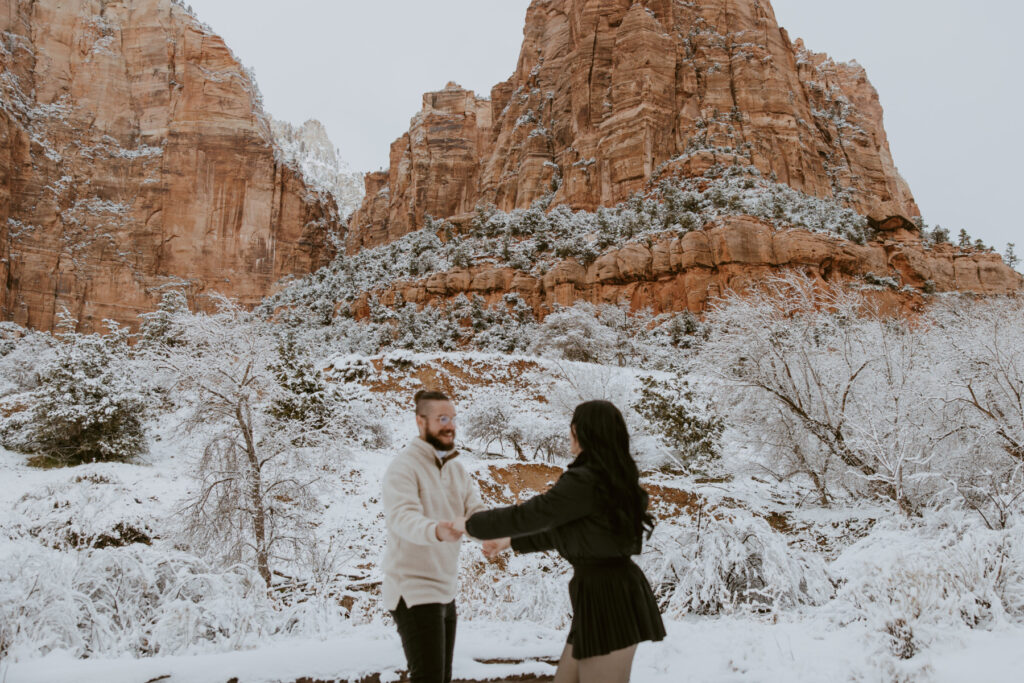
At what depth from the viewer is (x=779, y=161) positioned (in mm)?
57094

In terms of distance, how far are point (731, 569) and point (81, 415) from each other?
17254 millimetres

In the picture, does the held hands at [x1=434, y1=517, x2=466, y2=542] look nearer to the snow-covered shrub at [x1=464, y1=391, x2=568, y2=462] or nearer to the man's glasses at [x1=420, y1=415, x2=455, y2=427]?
the man's glasses at [x1=420, y1=415, x2=455, y2=427]

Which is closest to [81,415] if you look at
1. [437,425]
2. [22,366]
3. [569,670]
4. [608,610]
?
[437,425]

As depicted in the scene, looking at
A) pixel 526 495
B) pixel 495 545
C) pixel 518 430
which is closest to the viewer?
pixel 495 545

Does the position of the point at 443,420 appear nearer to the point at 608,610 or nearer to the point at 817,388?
the point at 608,610

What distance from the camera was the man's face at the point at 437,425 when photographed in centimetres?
286

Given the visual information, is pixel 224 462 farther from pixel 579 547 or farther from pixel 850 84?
pixel 850 84

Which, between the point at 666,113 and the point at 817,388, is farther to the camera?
the point at 666,113

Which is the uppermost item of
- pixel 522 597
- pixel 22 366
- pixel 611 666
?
pixel 22 366

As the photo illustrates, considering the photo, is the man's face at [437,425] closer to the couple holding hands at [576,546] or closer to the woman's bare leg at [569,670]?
the couple holding hands at [576,546]

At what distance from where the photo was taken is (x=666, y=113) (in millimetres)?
58906

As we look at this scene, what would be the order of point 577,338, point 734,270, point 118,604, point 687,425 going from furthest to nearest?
point 734,270 < point 577,338 < point 687,425 < point 118,604

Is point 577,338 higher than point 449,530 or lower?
higher

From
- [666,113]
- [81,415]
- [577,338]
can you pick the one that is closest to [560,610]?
[81,415]
